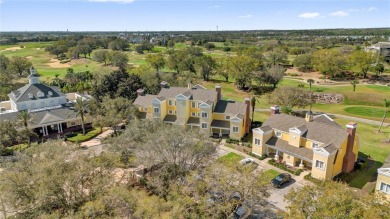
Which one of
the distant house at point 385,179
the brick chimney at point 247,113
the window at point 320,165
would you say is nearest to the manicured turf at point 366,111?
the brick chimney at point 247,113

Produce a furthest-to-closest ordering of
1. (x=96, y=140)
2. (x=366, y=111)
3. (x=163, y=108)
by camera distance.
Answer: (x=366, y=111) < (x=163, y=108) < (x=96, y=140)

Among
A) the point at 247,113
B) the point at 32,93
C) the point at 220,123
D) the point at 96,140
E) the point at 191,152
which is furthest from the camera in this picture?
the point at 32,93

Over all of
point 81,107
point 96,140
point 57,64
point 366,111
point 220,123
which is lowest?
point 96,140

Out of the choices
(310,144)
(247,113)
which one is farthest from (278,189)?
(247,113)

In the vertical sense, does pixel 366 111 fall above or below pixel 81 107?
below

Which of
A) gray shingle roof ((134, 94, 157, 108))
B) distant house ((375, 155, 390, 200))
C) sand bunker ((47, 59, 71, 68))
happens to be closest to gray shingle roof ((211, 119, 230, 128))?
gray shingle roof ((134, 94, 157, 108))

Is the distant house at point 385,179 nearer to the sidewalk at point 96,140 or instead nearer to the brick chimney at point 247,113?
the brick chimney at point 247,113

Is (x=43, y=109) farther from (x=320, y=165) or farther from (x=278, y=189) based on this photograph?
(x=320, y=165)
